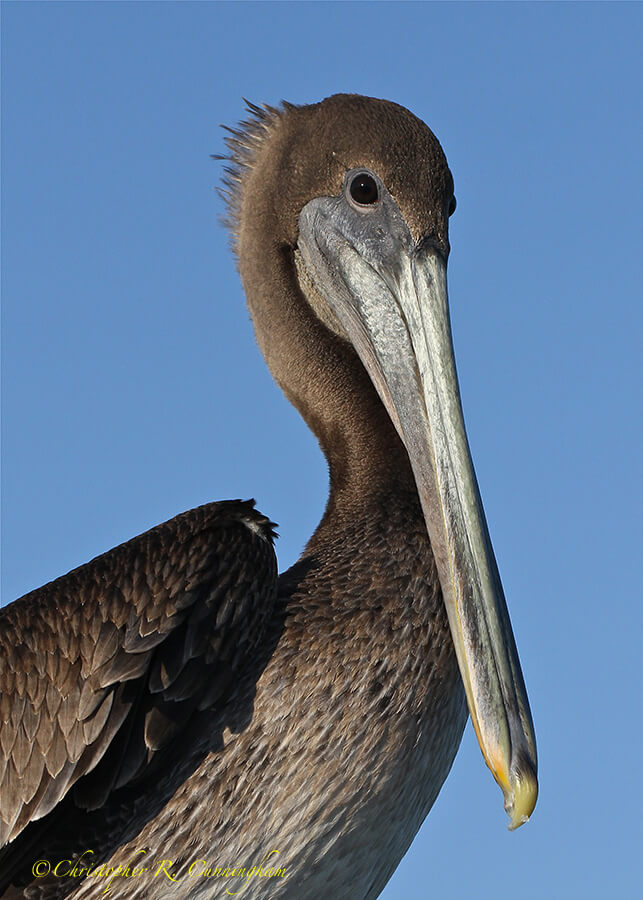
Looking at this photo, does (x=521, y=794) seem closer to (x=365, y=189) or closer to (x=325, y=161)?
(x=365, y=189)

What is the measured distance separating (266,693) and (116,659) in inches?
18.5

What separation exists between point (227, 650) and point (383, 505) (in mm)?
775

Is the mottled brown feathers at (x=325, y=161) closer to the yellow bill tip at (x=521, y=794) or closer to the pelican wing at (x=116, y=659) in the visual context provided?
the pelican wing at (x=116, y=659)

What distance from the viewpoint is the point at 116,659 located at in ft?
12.3

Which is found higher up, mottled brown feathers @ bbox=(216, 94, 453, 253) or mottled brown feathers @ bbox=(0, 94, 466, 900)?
mottled brown feathers @ bbox=(216, 94, 453, 253)

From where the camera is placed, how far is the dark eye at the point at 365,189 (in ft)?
14.7

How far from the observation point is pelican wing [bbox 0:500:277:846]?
3.76 m

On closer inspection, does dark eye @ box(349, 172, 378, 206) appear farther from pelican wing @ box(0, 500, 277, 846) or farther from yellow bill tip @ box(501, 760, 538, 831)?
yellow bill tip @ box(501, 760, 538, 831)

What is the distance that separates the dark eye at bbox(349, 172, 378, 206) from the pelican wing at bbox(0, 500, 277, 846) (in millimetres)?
1263

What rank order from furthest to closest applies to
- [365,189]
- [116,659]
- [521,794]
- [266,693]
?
1. [365,189]
2. [266,693]
3. [116,659]
4. [521,794]

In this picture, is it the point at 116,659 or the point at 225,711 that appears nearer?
the point at 116,659

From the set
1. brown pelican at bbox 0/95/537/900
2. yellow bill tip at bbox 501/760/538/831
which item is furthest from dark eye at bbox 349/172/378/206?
yellow bill tip at bbox 501/760/538/831

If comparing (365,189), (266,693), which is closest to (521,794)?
(266,693)

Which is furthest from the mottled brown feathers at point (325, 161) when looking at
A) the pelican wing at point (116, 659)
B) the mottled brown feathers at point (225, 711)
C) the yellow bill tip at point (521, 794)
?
the yellow bill tip at point (521, 794)
